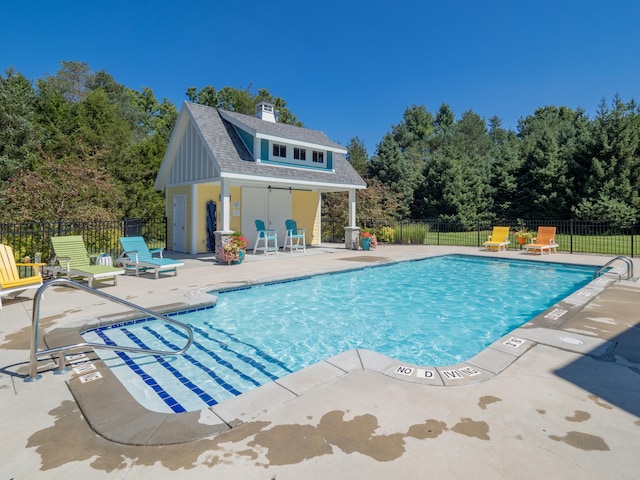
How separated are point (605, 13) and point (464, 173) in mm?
18620

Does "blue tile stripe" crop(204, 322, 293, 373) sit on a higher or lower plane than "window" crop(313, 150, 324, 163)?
lower

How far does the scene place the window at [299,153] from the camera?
51.2ft

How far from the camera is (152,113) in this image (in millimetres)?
40406

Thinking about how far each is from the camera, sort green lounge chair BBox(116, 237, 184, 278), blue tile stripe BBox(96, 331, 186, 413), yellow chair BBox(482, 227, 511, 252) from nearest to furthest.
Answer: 1. blue tile stripe BBox(96, 331, 186, 413)
2. green lounge chair BBox(116, 237, 184, 278)
3. yellow chair BBox(482, 227, 511, 252)

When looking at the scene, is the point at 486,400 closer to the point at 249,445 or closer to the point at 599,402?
the point at 599,402

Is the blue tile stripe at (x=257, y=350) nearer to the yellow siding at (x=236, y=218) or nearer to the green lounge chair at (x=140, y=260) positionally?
the green lounge chair at (x=140, y=260)

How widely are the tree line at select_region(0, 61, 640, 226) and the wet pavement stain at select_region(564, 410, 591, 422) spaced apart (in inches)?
557

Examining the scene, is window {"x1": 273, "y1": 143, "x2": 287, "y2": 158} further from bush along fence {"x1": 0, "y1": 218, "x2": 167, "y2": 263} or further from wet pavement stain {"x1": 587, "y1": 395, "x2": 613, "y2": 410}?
wet pavement stain {"x1": 587, "y1": 395, "x2": 613, "y2": 410}

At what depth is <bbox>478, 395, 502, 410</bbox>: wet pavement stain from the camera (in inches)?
116

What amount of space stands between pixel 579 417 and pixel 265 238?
40.1 feet

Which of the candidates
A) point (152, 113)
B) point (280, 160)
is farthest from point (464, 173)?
point (152, 113)

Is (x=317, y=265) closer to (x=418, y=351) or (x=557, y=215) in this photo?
(x=418, y=351)

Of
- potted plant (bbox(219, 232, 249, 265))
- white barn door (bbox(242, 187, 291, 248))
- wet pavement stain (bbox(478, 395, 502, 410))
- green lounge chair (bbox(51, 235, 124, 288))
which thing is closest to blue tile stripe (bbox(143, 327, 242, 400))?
wet pavement stain (bbox(478, 395, 502, 410))

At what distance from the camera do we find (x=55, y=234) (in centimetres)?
1073
